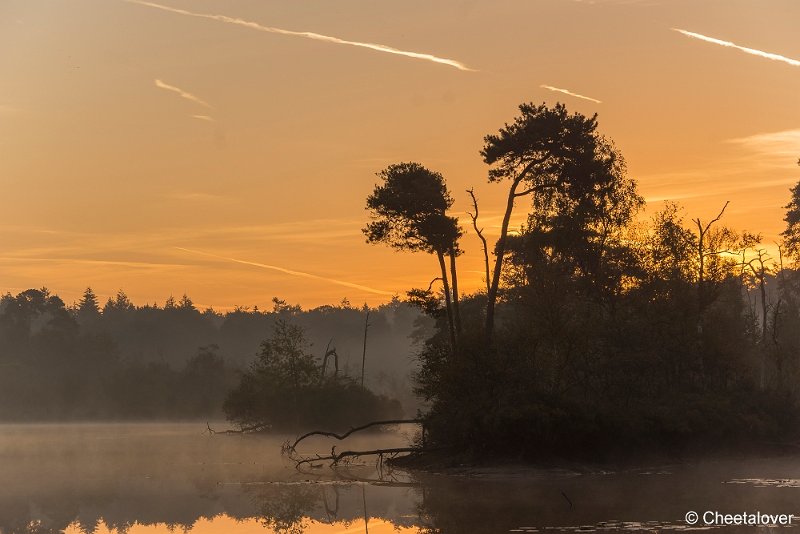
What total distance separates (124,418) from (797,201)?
83.8 metres

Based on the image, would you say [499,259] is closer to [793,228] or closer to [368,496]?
[368,496]

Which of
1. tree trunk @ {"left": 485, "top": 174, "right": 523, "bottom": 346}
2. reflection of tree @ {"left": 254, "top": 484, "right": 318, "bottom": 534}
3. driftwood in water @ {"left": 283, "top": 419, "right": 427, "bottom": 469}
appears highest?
tree trunk @ {"left": 485, "top": 174, "right": 523, "bottom": 346}

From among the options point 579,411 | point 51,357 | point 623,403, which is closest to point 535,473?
point 579,411

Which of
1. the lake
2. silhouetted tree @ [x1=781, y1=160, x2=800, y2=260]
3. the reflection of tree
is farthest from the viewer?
silhouetted tree @ [x1=781, y1=160, x2=800, y2=260]

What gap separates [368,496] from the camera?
129 feet

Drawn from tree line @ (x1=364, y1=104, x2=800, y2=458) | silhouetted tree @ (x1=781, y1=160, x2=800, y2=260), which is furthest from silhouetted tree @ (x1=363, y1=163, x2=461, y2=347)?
silhouetted tree @ (x1=781, y1=160, x2=800, y2=260)

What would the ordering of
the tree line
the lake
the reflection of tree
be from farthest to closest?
1. the tree line
2. the reflection of tree
3. the lake

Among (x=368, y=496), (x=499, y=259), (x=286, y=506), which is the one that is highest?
(x=499, y=259)

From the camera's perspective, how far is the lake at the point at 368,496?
102ft

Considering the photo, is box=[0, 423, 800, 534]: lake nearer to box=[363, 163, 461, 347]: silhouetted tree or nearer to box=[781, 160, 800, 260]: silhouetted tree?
box=[363, 163, 461, 347]: silhouetted tree

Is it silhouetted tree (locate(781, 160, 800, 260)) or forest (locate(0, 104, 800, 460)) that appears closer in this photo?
forest (locate(0, 104, 800, 460))

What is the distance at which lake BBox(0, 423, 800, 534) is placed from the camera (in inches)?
1221

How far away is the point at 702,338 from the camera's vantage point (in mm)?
59250

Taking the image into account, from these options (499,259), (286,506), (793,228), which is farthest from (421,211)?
(793,228)
